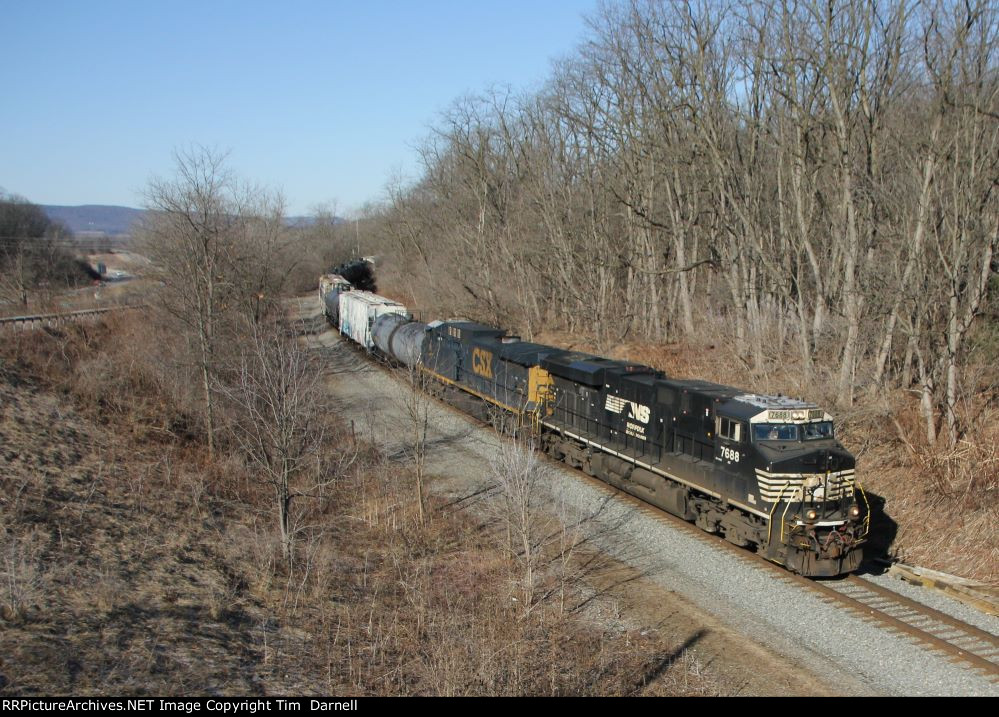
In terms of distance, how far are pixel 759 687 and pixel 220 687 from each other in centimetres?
740

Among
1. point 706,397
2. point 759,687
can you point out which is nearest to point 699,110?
point 706,397

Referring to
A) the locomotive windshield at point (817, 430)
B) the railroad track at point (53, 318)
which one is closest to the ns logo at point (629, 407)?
the locomotive windshield at point (817, 430)

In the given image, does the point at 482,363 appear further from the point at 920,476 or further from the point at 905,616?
the point at 905,616

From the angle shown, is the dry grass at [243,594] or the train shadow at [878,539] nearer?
the dry grass at [243,594]

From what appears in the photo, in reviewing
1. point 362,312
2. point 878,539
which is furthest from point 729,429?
point 362,312

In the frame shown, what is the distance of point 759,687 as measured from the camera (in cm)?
1020

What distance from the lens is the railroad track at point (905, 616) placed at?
11.1 meters

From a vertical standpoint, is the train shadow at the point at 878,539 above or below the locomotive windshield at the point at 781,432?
below

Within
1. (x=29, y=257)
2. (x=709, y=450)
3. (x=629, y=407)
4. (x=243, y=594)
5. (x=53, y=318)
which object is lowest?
(x=243, y=594)

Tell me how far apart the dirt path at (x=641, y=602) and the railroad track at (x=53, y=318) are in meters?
13.4

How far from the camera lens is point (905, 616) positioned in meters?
12.5

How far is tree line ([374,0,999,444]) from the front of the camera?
17.5 metres

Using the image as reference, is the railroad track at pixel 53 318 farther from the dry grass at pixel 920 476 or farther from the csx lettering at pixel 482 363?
the dry grass at pixel 920 476

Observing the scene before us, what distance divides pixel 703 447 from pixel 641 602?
4161mm
